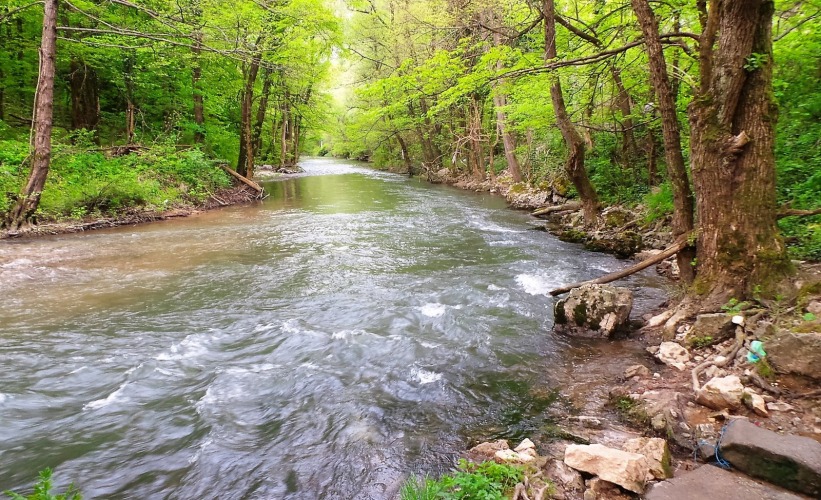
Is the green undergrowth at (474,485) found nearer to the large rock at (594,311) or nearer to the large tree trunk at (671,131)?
the large rock at (594,311)

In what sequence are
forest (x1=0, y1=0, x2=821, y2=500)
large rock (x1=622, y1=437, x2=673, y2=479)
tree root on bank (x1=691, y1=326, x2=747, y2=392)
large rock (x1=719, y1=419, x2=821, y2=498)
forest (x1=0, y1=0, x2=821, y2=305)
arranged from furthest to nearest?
1. forest (x1=0, y1=0, x2=821, y2=305)
2. tree root on bank (x1=691, y1=326, x2=747, y2=392)
3. forest (x1=0, y1=0, x2=821, y2=500)
4. large rock (x1=622, y1=437, x2=673, y2=479)
5. large rock (x1=719, y1=419, x2=821, y2=498)

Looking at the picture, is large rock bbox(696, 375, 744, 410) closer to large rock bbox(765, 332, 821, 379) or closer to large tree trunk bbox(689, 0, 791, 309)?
large rock bbox(765, 332, 821, 379)

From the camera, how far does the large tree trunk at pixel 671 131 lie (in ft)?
20.1

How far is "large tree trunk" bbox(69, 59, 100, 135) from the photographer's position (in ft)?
60.4

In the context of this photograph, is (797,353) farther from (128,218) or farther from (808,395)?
(128,218)

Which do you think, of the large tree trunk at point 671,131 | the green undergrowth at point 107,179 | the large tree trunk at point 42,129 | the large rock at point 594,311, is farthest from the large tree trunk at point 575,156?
the green undergrowth at point 107,179

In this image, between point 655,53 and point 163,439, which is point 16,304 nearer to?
point 163,439

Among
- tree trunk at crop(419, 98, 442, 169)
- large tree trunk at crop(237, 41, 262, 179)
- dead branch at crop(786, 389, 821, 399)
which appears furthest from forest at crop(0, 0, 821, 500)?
tree trunk at crop(419, 98, 442, 169)

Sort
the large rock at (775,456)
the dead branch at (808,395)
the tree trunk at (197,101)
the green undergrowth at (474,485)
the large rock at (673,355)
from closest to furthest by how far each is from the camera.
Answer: the large rock at (775,456), the green undergrowth at (474,485), the dead branch at (808,395), the large rock at (673,355), the tree trunk at (197,101)

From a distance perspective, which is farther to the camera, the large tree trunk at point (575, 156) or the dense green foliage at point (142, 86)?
the dense green foliage at point (142, 86)

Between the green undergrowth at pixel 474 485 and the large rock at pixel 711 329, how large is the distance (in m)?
3.02

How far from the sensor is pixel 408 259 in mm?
10133

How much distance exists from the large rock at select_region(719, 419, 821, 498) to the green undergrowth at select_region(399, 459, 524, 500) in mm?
1438

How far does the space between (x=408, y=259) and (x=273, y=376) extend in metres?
5.42
